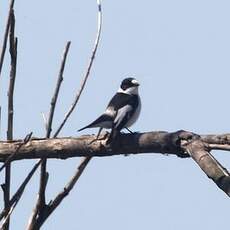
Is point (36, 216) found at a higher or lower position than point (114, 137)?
lower

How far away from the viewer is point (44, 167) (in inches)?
193

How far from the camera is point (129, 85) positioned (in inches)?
370

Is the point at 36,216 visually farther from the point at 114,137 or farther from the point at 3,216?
the point at 114,137

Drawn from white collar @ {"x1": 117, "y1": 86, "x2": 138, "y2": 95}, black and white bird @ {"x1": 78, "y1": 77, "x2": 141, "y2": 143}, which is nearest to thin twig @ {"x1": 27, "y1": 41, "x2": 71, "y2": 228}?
black and white bird @ {"x1": 78, "y1": 77, "x2": 141, "y2": 143}

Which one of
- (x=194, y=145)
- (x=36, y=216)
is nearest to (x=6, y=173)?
(x=36, y=216)

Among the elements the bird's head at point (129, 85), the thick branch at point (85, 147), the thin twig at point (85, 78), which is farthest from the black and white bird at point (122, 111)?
the thin twig at point (85, 78)

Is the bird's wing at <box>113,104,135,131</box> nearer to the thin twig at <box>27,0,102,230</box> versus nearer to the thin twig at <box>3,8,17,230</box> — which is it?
the thin twig at <box>27,0,102,230</box>

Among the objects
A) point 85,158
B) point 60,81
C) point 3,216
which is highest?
point 60,81

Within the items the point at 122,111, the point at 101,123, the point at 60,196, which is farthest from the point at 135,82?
the point at 60,196

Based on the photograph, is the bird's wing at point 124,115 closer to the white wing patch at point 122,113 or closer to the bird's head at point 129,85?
the white wing patch at point 122,113

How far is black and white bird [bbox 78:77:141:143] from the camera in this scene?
301 inches

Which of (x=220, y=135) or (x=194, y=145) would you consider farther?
(x=220, y=135)

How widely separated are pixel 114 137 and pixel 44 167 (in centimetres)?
90

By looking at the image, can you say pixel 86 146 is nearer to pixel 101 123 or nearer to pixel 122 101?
pixel 101 123
